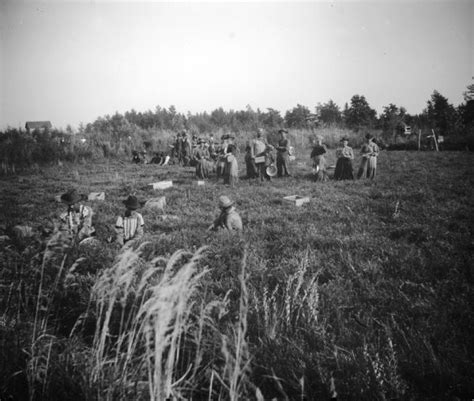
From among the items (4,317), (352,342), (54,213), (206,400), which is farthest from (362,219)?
(54,213)

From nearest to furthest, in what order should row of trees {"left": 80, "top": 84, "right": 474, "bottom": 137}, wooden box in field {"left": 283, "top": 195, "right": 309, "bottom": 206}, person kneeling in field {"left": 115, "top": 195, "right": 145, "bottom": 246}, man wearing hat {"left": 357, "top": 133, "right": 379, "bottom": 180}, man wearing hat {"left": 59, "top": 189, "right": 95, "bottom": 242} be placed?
1. person kneeling in field {"left": 115, "top": 195, "right": 145, "bottom": 246}
2. man wearing hat {"left": 59, "top": 189, "right": 95, "bottom": 242}
3. wooden box in field {"left": 283, "top": 195, "right": 309, "bottom": 206}
4. man wearing hat {"left": 357, "top": 133, "right": 379, "bottom": 180}
5. row of trees {"left": 80, "top": 84, "right": 474, "bottom": 137}

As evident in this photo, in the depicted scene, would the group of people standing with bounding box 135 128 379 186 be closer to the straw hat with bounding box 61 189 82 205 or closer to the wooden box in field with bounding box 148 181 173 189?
the wooden box in field with bounding box 148 181 173 189

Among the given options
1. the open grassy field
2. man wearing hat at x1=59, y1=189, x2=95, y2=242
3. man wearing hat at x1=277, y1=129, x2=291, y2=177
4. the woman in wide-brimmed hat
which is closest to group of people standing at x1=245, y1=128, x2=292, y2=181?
man wearing hat at x1=277, y1=129, x2=291, y2=177

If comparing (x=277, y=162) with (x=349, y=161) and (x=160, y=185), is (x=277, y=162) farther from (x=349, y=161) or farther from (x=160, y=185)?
(x=160, y=185)

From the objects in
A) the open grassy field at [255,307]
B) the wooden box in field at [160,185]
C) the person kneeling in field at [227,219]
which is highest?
the wooden box in field at [160,185]

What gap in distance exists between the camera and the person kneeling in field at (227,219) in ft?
20.1

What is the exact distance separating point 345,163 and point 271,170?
3337 millimetres

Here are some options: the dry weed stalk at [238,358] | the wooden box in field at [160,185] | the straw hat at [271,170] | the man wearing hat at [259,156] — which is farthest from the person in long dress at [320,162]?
the dry weed stalk at [238,358]

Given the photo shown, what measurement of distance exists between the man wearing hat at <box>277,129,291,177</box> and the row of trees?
19.0 metres

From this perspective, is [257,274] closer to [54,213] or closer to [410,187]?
[54,213]

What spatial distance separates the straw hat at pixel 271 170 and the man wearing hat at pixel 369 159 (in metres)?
3.79

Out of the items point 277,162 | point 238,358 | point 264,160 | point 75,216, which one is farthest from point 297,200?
point 238,358

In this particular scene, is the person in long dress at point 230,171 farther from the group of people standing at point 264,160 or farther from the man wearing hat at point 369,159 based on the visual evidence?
the man wearing hat at point 369,159

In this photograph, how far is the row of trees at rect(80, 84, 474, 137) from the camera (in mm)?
33438
